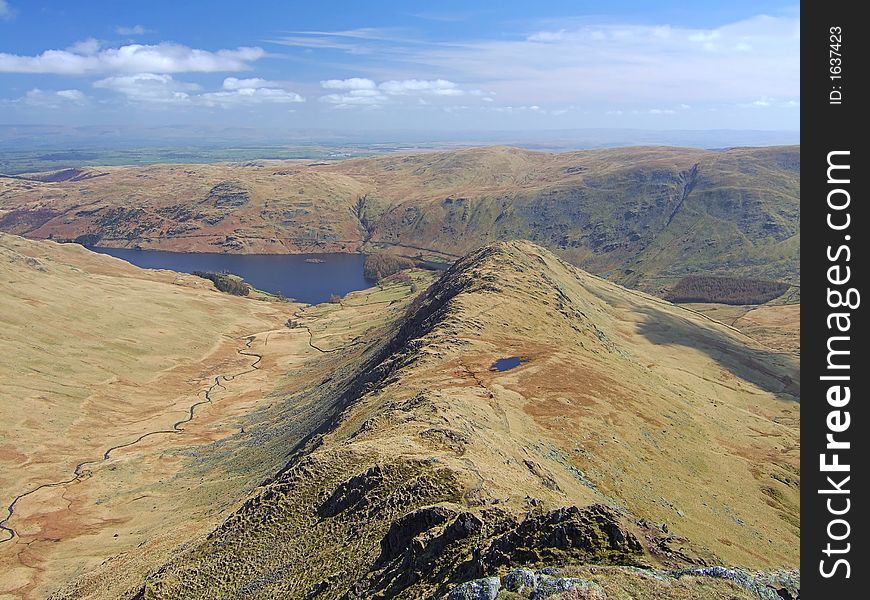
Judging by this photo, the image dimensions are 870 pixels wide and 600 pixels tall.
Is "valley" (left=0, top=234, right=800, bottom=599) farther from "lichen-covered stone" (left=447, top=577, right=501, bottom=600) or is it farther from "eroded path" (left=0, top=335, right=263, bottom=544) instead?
"lichen-covered stone" (left=447, top=577, right=501, bottom=600)

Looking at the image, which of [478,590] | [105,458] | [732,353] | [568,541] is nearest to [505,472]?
[568,541]

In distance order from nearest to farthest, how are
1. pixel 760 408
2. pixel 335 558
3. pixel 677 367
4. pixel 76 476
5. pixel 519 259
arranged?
pixel 335 558, pixel 76 476, pixel 760 408, pixel 677 367, pixel 519 259

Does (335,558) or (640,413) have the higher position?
(335,558)

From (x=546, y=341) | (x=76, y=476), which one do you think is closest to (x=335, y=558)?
(x=546, y=341)

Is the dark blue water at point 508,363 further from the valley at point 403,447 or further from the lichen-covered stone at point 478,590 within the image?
the lichen-covered stone at point 478,590
